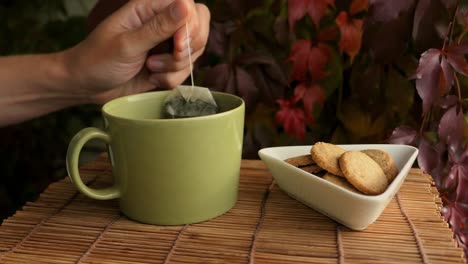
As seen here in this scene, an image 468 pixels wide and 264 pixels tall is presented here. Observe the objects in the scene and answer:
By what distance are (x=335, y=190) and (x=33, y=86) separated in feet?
1.88

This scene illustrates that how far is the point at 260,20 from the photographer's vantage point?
98 centimetres

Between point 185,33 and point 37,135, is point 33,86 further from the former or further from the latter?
point 37,135

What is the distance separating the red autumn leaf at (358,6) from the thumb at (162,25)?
0.36 m

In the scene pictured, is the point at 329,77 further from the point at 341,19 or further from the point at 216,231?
the point at 216,231

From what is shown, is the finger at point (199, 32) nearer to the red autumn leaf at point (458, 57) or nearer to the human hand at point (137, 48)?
the human hand at point (137, 48)

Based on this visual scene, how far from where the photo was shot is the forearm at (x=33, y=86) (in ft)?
2.69

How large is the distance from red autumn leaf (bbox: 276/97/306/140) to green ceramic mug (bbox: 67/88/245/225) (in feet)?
1.33

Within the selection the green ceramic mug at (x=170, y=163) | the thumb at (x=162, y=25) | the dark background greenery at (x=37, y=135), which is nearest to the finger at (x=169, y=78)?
the thumb at (x=162, y=25)

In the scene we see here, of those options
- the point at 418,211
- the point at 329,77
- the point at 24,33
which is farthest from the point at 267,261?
the point at 24,33

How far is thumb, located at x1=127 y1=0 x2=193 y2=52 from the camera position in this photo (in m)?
0.65

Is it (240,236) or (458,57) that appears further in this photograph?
(458,57)

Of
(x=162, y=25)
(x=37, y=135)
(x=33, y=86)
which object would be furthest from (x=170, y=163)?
(x=37, y=135)

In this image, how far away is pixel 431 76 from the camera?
752mm

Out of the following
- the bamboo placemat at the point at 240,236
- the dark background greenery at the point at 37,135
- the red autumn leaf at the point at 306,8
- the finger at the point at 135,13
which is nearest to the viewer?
the bamboo placemat at the point at 240,236
